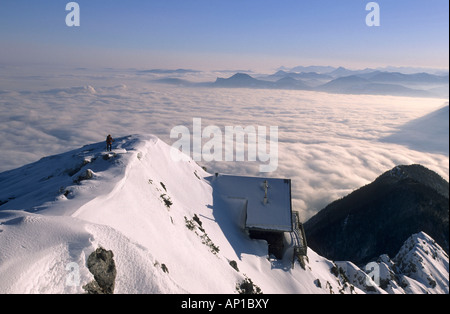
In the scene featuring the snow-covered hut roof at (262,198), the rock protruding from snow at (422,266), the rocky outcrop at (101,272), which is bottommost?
the rock protruding from snow at (422,266)

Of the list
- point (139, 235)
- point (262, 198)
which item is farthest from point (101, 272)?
point (262, 198)

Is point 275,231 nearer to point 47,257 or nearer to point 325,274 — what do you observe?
point 325,274

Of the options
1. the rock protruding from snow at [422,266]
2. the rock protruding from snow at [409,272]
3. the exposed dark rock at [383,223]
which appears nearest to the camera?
the rock protruding from snow at [409,272]

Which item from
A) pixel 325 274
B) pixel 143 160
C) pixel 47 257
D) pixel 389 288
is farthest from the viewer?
pixel 389 288

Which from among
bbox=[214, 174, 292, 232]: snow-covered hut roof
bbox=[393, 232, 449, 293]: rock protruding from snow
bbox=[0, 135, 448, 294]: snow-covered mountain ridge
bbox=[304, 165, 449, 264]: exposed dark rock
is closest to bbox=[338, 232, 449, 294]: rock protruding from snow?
bbox=[393, 232, 449, 293]: rock protruding from snow

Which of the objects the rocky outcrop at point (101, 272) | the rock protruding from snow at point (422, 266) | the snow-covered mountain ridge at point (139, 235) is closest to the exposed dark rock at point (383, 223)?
the rock protruding from snow at point (422, 266)

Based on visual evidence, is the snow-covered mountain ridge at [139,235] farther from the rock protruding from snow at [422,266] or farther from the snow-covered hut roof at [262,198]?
the snow-covered hut roof at [262,198]
